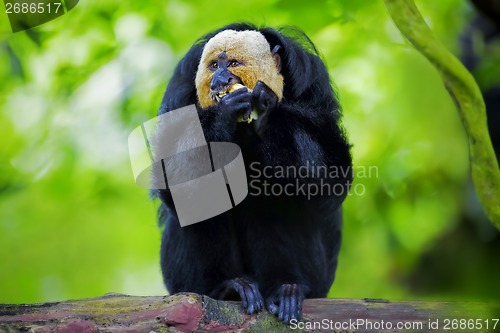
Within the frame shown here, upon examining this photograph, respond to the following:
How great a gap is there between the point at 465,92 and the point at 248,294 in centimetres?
172

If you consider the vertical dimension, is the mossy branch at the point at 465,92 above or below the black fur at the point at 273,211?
above

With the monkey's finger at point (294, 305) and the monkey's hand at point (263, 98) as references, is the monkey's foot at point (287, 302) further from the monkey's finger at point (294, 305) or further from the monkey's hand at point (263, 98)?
the monkey's hand at point (263, 98)

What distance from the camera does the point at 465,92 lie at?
282 cm

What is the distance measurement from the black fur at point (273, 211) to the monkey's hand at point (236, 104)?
4 cm

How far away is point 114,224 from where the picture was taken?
7.43 metres

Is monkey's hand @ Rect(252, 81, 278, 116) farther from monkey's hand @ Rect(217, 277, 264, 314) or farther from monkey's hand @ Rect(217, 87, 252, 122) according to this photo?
monkey's hand @ Rect(217, 277, 264, 314)

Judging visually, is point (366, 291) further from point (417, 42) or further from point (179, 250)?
point (417, 42)

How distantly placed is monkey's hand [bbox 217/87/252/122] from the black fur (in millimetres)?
44

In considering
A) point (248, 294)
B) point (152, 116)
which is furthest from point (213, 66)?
point (248, 294)

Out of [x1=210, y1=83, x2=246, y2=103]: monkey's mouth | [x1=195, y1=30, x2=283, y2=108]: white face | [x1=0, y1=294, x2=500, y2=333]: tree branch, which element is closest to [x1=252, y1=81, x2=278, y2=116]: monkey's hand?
[x1=210, y1=83, x2=246, y2=103]: monkey's mouth

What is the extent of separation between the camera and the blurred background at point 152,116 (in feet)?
18.5

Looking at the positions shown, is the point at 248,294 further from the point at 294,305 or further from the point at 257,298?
the point at 294,305

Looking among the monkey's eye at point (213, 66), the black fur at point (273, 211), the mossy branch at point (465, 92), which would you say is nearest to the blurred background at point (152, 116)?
the monkey's eye at point (213, 66)

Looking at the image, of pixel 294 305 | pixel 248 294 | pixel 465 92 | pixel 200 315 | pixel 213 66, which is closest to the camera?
pixel 465 92
